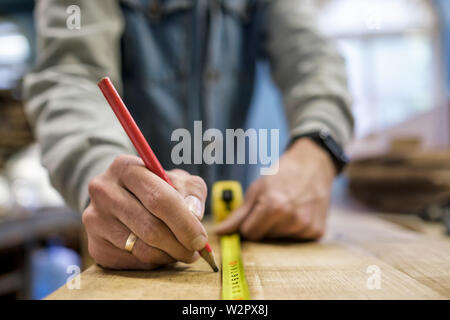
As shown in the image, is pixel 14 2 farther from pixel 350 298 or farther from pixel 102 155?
pixel 350 298

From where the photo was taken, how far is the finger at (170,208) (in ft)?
0.78

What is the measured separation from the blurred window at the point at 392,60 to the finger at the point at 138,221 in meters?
2.85

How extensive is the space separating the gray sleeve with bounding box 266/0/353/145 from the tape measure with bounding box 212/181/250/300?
0.11 metres

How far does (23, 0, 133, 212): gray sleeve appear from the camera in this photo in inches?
12.9

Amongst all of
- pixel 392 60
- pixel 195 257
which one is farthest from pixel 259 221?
pixel 392 60

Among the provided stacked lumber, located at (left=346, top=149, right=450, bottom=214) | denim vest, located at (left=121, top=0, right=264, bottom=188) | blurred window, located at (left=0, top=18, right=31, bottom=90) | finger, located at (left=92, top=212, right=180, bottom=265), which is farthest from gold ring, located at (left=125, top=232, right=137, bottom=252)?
blurred window, located at (left=0, top=18, right=31, bottom=90)

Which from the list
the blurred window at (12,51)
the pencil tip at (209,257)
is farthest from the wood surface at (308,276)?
the blurred window at (12,51)

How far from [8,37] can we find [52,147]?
2183 millimetres

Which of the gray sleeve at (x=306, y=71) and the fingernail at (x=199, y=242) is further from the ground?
the gray sleeve at (x=306, y=71)

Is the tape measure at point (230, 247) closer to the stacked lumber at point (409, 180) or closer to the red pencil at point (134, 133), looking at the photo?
the red pencil at point (134, 133)

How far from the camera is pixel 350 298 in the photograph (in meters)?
0.19

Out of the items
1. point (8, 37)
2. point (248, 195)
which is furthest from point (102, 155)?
point (8, 37)

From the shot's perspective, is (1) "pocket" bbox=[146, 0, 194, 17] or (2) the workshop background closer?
(1) "pocket" bbox=[146, 0, 194, 17]

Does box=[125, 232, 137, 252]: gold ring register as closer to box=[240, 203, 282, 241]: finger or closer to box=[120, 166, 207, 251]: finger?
box=[120, 166, 207, 251]: finger
